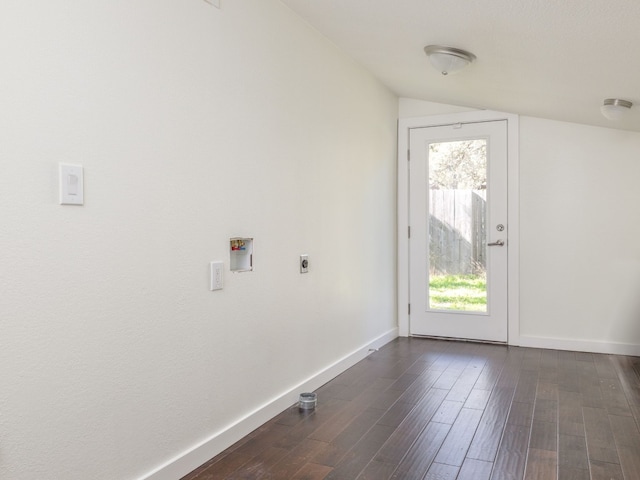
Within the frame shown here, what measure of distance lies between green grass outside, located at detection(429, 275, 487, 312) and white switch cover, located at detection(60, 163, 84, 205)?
3.74 metres

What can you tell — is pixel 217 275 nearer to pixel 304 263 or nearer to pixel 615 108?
pixel 304 263

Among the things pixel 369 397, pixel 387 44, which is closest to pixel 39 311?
pixel 369 397

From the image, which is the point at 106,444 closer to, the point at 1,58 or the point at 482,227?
the point at 1,58

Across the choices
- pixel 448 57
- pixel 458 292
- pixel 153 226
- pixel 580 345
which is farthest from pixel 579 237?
pixel 153 226

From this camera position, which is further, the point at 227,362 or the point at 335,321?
the point at 335,321

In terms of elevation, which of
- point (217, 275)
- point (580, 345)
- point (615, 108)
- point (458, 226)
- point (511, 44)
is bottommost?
point (580, 345)

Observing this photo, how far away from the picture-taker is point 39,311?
64.7 inches

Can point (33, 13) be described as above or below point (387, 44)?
below

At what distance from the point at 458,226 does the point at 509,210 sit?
47cm

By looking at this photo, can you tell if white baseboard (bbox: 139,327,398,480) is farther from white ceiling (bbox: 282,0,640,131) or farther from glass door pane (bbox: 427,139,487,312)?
white ceiling (bbox: 282,0,640,131)

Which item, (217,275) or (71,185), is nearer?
(71,185)

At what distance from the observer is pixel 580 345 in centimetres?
A: 443

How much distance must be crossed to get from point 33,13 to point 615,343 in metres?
4.54

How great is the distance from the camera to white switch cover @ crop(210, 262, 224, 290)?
95.7 inches
